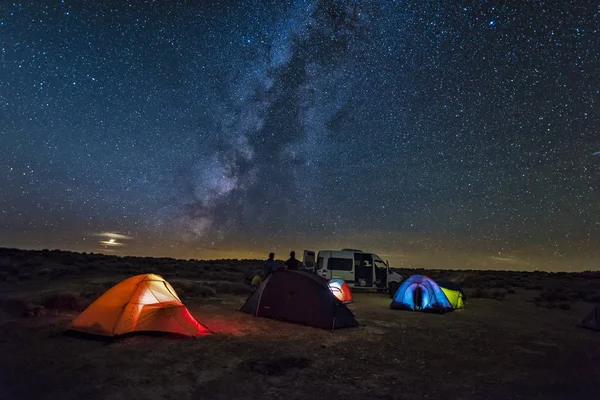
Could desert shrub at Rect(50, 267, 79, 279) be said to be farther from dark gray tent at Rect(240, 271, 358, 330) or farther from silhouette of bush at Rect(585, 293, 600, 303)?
silhouette of bush at Rect(585, 293, 600, 303)

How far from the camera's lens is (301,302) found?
1060 cm

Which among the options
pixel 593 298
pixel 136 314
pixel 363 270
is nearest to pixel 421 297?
pixel 363 270

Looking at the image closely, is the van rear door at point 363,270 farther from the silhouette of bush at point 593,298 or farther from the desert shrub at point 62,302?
the silhouette of bush at point 593,298

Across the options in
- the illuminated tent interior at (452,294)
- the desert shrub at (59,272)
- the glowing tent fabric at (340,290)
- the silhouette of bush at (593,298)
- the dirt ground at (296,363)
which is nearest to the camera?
the dirt ground at (296,363)

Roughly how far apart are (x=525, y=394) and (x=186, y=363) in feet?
18.3

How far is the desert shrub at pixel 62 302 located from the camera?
11.9m

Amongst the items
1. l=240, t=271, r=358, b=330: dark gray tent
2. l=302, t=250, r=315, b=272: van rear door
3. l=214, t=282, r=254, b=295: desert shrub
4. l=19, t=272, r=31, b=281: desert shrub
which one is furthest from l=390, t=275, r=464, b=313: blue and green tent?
l=19, t=272, r=31, b=281: desert shrub

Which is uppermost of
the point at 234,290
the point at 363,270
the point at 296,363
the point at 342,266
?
the point at 342,266

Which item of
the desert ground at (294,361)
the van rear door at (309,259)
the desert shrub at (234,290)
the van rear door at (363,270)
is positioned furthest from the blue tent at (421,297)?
the desert shrub at (234,290)

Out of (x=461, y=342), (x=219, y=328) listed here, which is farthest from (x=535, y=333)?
(x=219, y=328)

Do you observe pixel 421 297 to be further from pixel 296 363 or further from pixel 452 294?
pixel 296 363

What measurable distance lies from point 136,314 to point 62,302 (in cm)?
542

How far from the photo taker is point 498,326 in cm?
1191

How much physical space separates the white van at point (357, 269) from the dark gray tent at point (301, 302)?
9185mm
